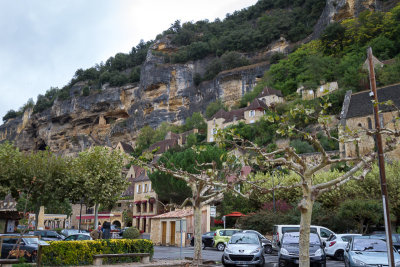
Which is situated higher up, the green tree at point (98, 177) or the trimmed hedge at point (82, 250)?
the green tree at point (98, 177)

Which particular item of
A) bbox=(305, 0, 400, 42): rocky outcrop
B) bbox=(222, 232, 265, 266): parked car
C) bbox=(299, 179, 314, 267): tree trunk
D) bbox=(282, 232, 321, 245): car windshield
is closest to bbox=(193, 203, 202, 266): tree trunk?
bbox=(222, 232, 265, 266): parked car

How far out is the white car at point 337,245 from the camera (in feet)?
58.0

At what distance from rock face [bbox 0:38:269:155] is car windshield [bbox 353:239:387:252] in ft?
201

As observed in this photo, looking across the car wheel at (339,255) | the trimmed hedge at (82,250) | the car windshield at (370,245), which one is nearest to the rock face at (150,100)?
the car wheel at (339,255)

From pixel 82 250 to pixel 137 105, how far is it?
72184 mm

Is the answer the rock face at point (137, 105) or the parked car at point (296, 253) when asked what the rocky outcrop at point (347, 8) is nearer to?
the rock face at point (137, 105)

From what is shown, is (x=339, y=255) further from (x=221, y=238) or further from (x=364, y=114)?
(x=364, y=114)

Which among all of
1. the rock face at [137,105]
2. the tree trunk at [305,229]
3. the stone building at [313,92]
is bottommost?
the tree trunk at [305,229]

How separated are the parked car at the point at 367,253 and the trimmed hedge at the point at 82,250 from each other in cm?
852

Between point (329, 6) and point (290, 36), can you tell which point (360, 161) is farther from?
point (290, 36)

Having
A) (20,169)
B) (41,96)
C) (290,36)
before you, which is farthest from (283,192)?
(41,96)

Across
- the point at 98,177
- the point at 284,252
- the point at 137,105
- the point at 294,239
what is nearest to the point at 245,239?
the point at 284,252

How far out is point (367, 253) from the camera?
37.6 ft

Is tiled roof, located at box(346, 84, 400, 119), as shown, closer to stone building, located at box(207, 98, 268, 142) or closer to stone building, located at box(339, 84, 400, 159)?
stone building, located at box(339, 84, 400, 159)
